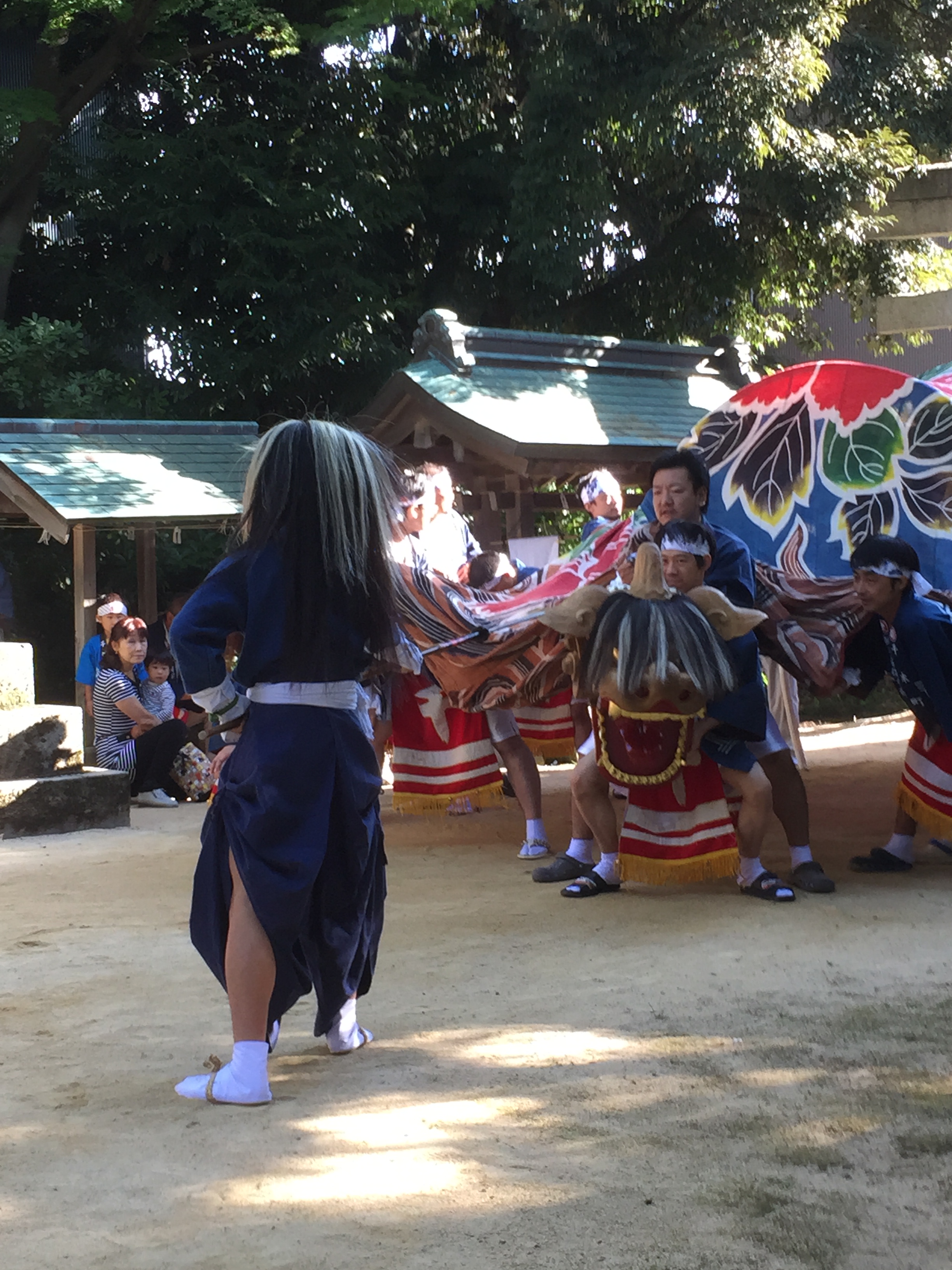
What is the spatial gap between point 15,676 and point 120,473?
2558 millimetres

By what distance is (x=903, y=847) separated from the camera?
5574mm

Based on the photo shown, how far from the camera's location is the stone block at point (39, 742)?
7367mm

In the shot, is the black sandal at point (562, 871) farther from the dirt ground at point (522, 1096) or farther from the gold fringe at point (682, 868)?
the gold fringe at point (682, 868)

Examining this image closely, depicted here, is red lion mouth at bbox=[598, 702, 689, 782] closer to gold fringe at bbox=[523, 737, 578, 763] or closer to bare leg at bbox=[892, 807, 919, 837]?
bare leg at bbox=[892, 807, 919, 837]

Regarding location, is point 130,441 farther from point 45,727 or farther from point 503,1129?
point 503,1129

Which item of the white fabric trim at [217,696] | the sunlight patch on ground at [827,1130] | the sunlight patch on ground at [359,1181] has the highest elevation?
the white fabric trim at [217,696]

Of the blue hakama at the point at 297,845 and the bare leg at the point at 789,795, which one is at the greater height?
the blue hakama at the point at 297,845

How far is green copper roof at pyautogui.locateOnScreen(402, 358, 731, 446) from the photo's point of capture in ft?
28.3

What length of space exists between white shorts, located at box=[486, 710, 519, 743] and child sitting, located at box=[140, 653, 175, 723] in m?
3.22

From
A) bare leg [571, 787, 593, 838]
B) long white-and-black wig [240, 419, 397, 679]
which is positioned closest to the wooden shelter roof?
bare leg [571, 787, 593, 838]

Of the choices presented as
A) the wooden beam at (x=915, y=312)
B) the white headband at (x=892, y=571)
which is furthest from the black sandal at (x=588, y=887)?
the wooden beam at (x=915, y=312)

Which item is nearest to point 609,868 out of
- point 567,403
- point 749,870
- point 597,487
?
point 749,870

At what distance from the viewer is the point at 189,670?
3086 millimetres

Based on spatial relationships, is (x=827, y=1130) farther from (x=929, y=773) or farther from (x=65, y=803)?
(x=65, y=803)
